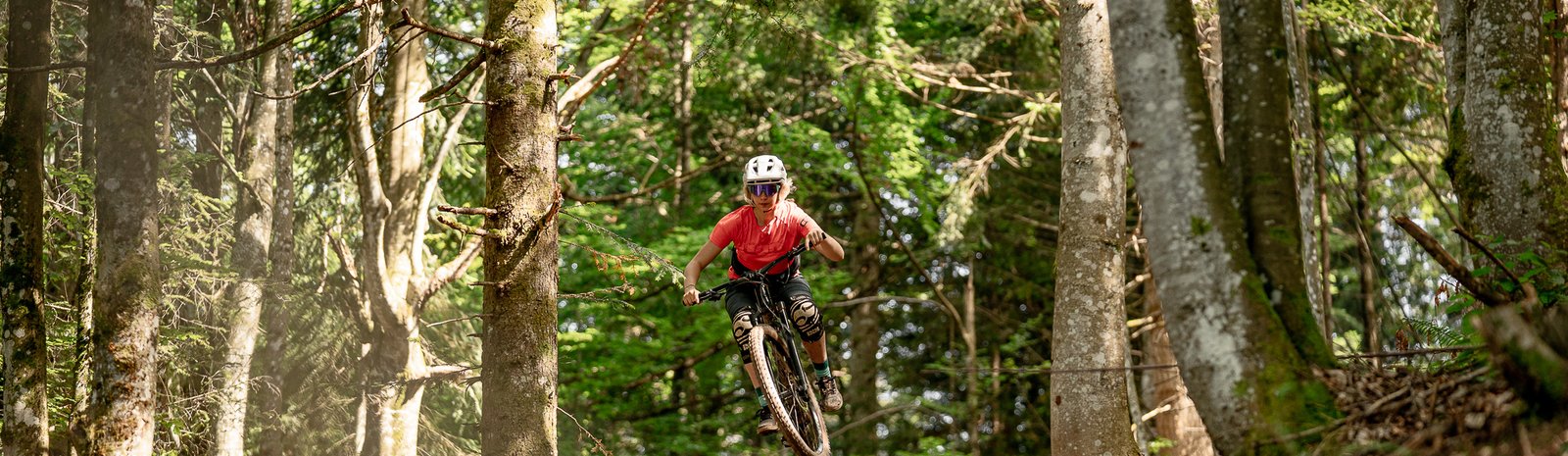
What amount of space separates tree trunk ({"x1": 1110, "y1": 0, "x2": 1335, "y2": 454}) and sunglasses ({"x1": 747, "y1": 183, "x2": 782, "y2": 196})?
3.19 meters

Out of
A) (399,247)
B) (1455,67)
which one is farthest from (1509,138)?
(399,247)

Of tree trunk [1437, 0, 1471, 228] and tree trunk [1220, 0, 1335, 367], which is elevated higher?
tree trunk [1437, 0, 1471, 228]

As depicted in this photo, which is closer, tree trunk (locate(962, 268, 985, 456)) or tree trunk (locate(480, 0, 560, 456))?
tree trunk (locate(480, 0, 560, 456))

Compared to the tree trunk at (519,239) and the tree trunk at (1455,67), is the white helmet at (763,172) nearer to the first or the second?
the tree trunk at (519,239)

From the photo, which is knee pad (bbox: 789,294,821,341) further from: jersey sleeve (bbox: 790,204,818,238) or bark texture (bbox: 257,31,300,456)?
bark texture (bbox: 257,31,300,456)

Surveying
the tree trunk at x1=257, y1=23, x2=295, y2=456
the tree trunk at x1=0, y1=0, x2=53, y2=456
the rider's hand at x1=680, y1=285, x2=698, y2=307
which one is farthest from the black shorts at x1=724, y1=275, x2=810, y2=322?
the tree trunk at x1=257, y1=23, x2=295, y2=456

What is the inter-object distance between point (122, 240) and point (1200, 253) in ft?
24.9

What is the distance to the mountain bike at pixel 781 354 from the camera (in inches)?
271

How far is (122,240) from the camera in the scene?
8.30 m

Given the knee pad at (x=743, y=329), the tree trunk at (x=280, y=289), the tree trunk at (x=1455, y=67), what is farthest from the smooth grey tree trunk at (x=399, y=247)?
the tree trunk at (x=1455, y=67)

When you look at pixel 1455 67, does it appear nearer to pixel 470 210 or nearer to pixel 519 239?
pixel 519 239

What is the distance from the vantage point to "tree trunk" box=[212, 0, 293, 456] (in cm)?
1288

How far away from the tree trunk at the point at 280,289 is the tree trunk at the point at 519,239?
7.91m

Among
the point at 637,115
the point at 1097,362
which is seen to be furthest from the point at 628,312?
the point at 1097,362
